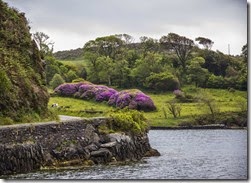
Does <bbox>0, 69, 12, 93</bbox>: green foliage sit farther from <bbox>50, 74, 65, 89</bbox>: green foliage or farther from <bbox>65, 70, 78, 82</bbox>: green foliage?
<bbox>65, 70, 78, 82</bbox>: green foliage

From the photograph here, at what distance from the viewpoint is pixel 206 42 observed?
18188 millimetres

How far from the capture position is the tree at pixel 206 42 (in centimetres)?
1774

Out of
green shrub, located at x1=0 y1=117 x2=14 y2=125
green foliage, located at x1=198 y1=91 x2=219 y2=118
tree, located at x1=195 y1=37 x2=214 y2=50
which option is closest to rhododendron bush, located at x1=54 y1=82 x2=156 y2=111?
green foliage, located at x1=198 y1=91 x2=219 y2=118

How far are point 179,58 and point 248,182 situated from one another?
6422mm

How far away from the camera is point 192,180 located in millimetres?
14812

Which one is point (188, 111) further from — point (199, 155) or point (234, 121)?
point (199, 155)

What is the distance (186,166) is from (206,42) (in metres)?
3.15

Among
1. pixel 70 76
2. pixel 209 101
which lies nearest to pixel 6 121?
pixel 70 76

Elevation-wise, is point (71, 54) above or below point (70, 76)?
above

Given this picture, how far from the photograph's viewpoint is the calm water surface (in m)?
15.7

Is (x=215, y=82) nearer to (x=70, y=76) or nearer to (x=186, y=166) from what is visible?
(x=186, y=166)

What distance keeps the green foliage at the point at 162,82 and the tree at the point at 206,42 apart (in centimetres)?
137

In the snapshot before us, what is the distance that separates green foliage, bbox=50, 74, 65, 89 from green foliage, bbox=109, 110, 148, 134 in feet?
6.00

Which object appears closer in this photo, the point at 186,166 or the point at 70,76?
the point at 186,166
